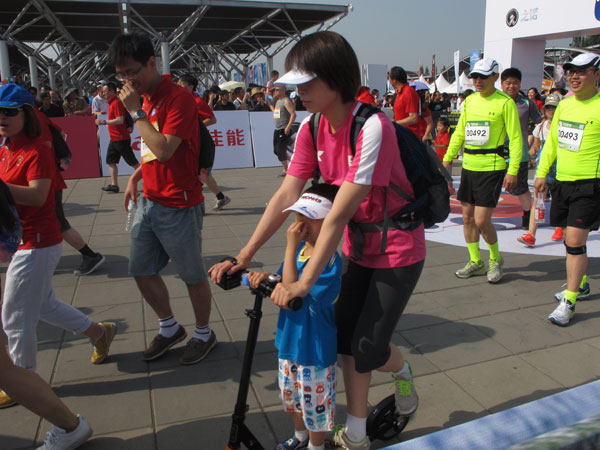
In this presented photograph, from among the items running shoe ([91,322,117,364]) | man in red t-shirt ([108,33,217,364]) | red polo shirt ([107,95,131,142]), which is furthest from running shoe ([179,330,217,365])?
red polo shirt ([107,95,131,142])

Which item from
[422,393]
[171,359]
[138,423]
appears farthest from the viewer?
[171,359]

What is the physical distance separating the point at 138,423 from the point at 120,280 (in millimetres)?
2394

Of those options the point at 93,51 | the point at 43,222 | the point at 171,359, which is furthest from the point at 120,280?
the point at 93,51

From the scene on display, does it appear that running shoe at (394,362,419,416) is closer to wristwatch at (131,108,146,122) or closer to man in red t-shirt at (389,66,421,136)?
wristwatch at (131,108,146,122)

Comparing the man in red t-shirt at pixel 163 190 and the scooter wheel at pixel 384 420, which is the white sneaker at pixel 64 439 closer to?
the man in red t-shirt at pixel 163 190

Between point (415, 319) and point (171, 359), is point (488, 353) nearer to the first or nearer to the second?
point (415, 319)

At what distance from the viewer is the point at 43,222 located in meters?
2.73

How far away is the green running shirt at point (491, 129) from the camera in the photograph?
4.40 meters

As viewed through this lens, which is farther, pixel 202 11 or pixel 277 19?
pixel 277 19

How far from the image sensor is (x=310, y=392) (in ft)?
6.63

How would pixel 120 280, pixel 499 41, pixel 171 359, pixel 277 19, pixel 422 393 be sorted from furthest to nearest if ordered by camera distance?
pixel 277 19, pixel 499 41, pixel 120 280, pixel 171 359, pixel 422 393

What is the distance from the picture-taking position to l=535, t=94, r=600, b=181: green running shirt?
3.66 meters

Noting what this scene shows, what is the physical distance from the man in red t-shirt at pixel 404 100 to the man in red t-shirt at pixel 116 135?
4234 millimetres

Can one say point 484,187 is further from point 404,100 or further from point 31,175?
point 31,175
